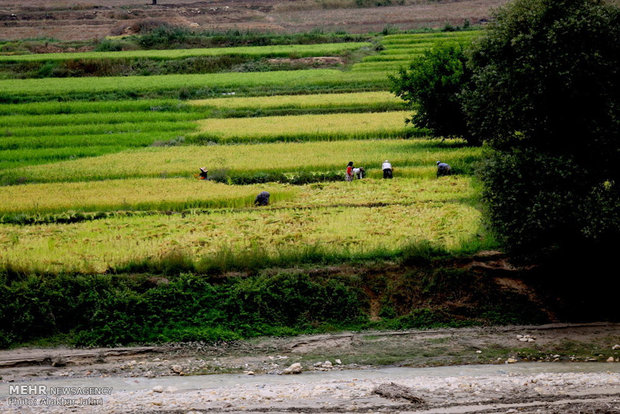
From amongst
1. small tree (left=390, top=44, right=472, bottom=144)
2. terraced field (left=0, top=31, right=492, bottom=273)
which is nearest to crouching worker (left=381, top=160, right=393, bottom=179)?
terraced field (left=0, top=31, right=492, bottom=273)

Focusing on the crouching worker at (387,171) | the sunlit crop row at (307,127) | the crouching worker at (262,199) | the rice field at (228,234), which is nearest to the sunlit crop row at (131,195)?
the crouching worker at (262,199)

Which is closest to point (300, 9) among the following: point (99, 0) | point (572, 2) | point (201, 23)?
point (201, 23)

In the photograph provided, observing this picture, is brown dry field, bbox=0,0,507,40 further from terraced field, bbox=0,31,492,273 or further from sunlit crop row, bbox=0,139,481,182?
sunlit crop row, bbox=0,139,481,182

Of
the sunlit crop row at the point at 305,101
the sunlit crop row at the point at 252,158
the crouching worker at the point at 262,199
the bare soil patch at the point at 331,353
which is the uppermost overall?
the sunlit crop row at the point at 305,101

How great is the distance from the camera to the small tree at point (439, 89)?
94.1ft

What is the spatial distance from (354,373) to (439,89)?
1756 cm

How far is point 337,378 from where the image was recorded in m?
13.0

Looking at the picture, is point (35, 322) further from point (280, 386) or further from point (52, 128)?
point (52, 128)

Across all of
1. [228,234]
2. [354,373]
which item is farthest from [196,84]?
[354,373]

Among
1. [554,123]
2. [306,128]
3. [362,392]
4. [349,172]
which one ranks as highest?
[554,123]

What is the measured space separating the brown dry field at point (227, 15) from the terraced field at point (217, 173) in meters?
20.2

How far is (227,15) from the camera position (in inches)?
2704

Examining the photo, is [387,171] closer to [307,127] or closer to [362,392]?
[307,127]

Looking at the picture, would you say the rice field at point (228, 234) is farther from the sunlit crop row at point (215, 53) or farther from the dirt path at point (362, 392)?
the sunlit crop row at point (215, 53)
